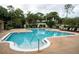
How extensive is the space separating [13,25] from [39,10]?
66cm

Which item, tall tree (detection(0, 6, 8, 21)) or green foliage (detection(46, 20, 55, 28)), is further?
green foliage (detection(46, 20, 55, 28))

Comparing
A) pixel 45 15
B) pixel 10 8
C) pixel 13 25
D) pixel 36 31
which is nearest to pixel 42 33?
pixel 36 31

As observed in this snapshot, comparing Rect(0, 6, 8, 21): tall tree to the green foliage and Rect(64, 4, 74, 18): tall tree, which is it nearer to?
the green foliage

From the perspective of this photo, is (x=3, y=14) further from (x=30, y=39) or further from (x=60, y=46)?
(x=60, y=46)

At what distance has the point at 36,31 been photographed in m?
3.07

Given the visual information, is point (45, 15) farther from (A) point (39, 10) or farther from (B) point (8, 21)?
(B) point (8, 21)

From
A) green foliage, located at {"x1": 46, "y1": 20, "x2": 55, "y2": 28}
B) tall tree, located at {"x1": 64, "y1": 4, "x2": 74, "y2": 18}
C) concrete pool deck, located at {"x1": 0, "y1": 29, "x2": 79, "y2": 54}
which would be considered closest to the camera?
concrete pool deck, located at {"x1": 0, "y1": 29, "x2": 79, "y2": 54}

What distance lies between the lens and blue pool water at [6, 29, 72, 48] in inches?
116

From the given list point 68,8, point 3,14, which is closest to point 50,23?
point 68,8

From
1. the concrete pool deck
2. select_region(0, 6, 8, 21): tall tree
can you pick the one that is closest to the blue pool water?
the concrete pool deck

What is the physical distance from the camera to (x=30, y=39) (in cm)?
300

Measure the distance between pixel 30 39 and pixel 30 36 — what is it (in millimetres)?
66

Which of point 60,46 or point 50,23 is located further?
point 50,23
